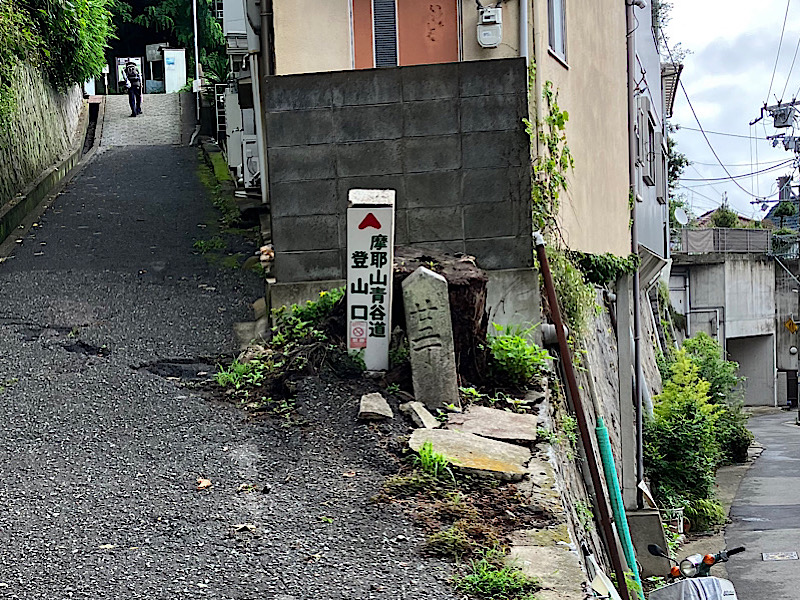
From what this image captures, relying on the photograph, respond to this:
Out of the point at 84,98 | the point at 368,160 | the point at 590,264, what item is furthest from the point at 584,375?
the point at 84,98

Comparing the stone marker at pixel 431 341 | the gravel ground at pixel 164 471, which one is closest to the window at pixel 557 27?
the stone marker at pixel 431 341

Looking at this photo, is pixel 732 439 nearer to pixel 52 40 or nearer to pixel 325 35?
pixel 325 35

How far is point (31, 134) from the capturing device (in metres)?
18.7

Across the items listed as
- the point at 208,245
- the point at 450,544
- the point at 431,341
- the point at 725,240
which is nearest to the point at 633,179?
the point at 208,245

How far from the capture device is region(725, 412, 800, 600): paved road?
1295cm

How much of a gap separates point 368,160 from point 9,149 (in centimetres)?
1001

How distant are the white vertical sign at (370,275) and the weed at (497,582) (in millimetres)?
2938

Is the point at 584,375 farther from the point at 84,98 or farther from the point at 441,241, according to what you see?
the point at 84,98

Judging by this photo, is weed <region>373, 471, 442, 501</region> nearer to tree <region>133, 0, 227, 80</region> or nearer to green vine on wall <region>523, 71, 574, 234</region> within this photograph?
green vine on wall <region>523, 71, 574, 234</region>

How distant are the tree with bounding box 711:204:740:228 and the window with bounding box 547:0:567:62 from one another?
146 feet

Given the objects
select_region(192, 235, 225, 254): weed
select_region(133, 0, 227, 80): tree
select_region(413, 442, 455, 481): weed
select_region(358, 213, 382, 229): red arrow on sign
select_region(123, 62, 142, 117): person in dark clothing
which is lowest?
select_region(413, 442, 455, 481): weed

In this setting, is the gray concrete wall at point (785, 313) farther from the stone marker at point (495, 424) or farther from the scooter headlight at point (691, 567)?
the stone marker at point (495, 424)

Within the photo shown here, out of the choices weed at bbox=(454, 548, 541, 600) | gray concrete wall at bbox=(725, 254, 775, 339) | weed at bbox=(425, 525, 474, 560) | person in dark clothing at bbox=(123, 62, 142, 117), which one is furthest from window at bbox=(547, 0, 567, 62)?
gray concrete wall at bbox=(725, 254, 775, 339)

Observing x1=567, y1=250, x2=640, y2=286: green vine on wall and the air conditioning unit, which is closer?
x1=567, y1=250, x2=640, y2=286: green vine on wall
